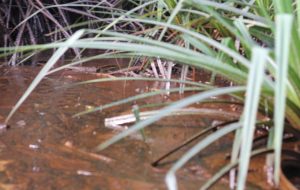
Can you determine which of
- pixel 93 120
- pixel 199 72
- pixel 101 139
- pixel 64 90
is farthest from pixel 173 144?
pixel 199 72

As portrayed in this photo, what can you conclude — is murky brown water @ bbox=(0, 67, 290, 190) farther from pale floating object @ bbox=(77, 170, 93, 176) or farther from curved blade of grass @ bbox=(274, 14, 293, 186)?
curved blade of grass @ bbox=(274, 14, 293, 186)

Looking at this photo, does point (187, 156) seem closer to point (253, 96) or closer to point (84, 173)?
point (253, 96)

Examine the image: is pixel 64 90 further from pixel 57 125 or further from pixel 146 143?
pixel 146 143

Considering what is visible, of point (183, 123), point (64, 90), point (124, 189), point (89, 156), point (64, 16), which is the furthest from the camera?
point (64, 16)

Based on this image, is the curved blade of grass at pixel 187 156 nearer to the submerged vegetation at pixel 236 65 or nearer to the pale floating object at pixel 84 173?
the submerged vegetation at pixel 236 65

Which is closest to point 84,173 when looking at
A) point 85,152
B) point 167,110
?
point 85,152
